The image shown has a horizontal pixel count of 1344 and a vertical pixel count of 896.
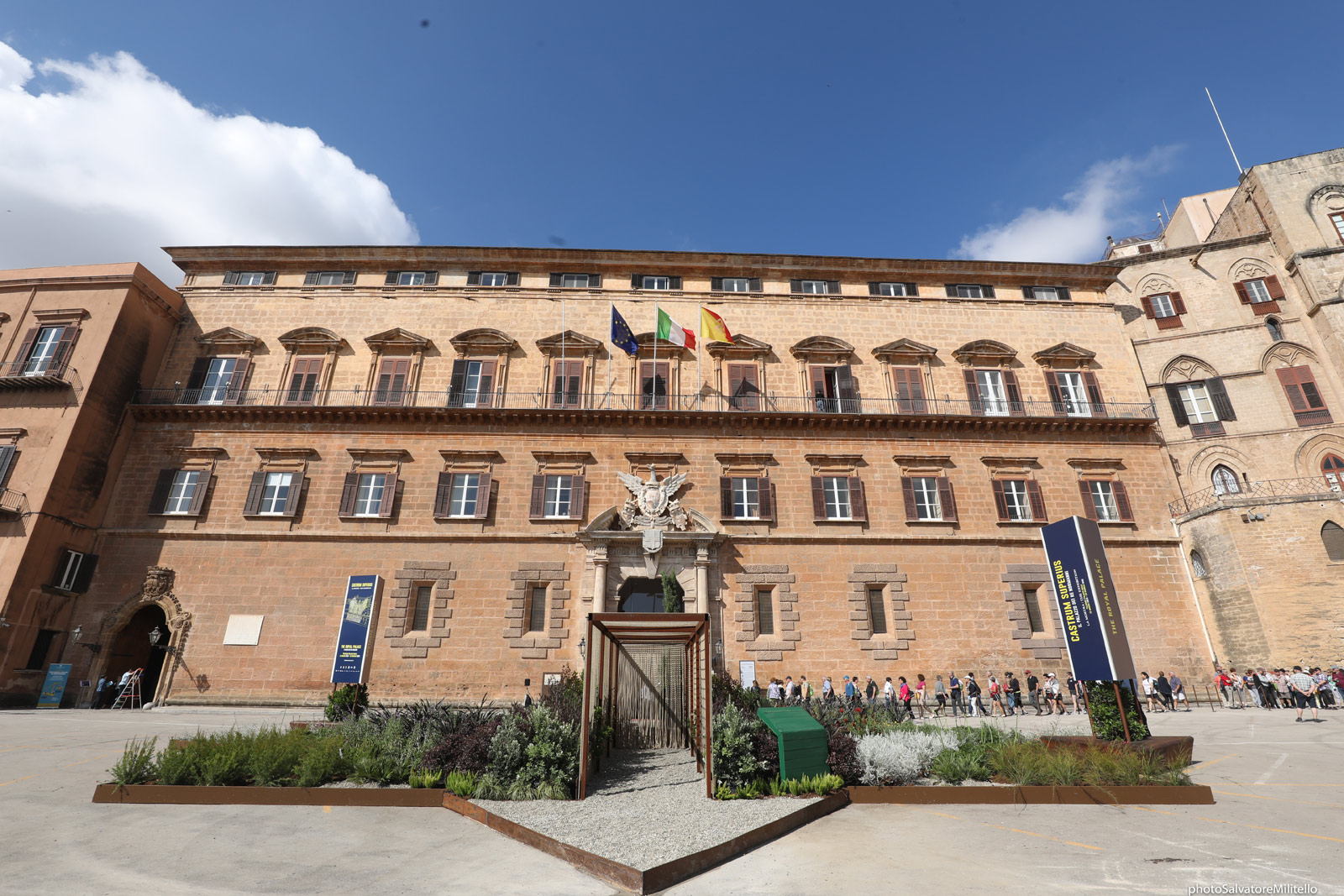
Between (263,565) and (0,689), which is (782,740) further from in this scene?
(0,689)

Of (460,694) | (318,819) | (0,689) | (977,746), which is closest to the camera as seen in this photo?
(318,819)

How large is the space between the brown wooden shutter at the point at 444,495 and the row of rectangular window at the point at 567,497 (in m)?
0.03

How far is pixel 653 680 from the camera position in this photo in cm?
1367

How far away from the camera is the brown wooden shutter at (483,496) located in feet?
71.8

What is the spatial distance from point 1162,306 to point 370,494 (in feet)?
113

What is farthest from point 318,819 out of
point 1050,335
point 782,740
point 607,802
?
point 1050,335

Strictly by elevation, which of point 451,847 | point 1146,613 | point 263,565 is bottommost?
point 451,847

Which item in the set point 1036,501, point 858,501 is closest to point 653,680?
point 858,501

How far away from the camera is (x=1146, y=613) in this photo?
21.6 meters

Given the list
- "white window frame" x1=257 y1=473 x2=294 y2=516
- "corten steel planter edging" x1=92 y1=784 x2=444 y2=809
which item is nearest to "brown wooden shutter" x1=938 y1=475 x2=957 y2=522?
"corten steel planter edging" x1=92 y1=784 x2=444 y2=809

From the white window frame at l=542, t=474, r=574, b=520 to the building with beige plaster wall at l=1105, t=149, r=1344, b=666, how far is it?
22.6 meters

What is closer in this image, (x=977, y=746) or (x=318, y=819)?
(x=318, y=819)

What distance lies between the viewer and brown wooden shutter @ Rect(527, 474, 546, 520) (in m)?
22.0

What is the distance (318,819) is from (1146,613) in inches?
995
